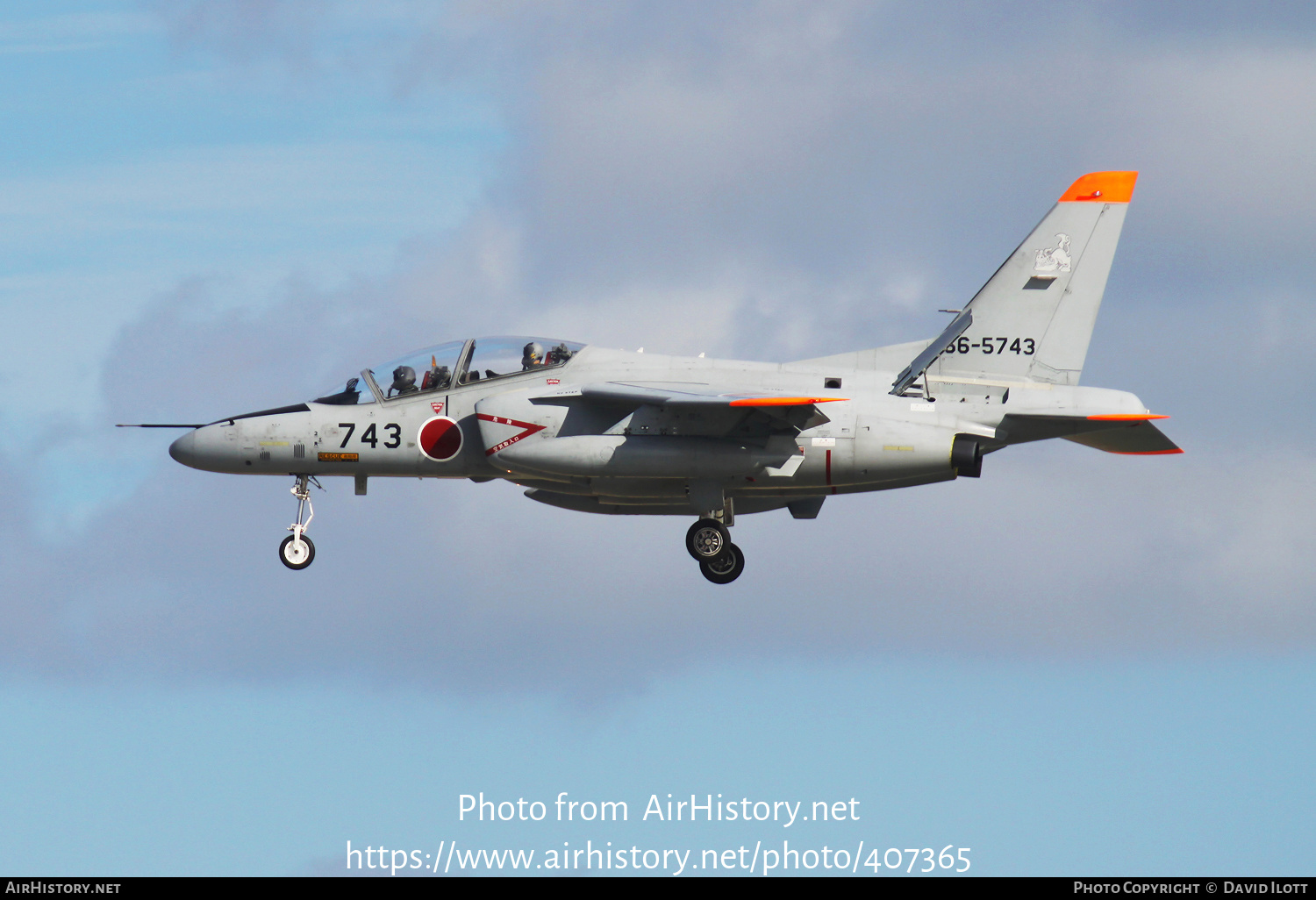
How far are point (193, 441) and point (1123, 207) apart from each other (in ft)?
56.8

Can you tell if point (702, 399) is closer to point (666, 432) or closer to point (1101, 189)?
point (666, 432)

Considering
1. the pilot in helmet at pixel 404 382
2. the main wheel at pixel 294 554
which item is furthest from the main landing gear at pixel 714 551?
the main wheel at pixel 294 554

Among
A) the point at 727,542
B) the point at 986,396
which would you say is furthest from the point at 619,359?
the point at 986,396

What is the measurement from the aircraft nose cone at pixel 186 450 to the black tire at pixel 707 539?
29.5 feet

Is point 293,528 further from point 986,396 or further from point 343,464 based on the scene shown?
point 986,396

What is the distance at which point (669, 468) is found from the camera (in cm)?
2794

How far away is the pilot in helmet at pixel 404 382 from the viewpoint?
29.7 metres

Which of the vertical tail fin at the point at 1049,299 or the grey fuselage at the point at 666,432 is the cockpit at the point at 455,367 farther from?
the vertical tail fin at the point at 1049,299

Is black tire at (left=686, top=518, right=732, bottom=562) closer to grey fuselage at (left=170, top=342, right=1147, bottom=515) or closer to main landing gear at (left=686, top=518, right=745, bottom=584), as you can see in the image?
main landing gear at (left=686, top=518, right=745, bottom=584)

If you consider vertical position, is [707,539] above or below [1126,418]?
below

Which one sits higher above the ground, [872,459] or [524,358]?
[524,358]

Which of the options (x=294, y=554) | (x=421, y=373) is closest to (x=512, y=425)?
(x=421, y=373)

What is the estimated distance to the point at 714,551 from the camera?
2914 cm

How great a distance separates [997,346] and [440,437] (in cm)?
1005
